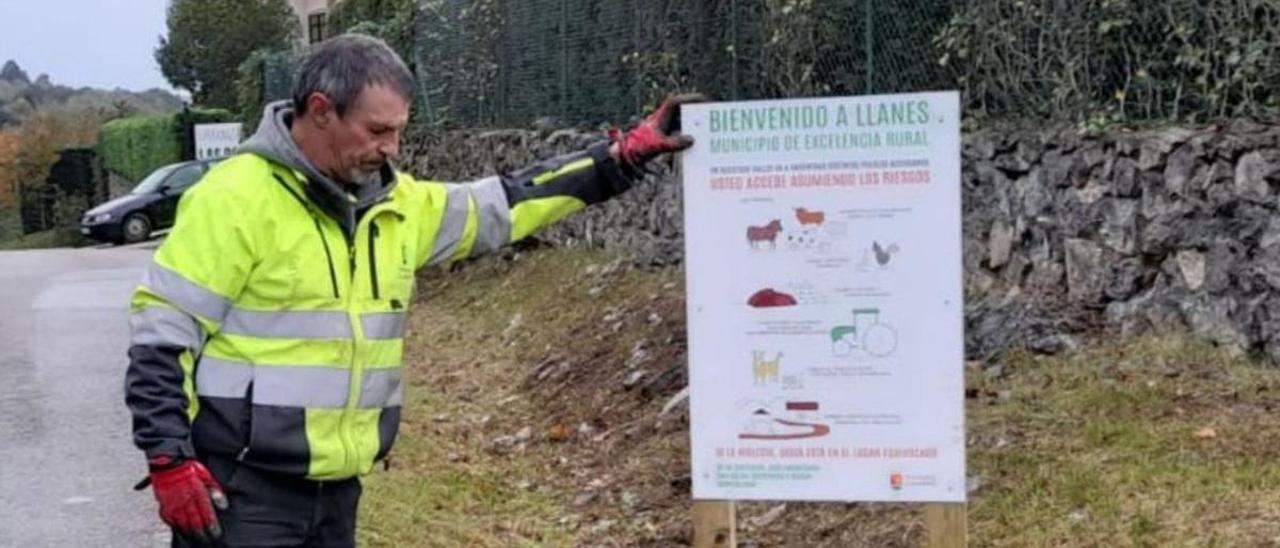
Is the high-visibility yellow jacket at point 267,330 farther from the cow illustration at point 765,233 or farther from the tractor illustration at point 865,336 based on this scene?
the tractor illustration at point 865,336

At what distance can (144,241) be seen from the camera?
3062 centimetres

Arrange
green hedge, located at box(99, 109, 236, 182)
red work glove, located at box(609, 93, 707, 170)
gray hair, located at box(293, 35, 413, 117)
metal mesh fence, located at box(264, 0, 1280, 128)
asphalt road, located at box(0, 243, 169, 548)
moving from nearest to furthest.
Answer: gray hair, located at box(293, 35, 413, 117) < red work glove, located at box(609, 93, 707, 170) < asphalt road, located at box(0, 243, 169, 548) < metal mesh fence, located at box(264, 0, 1280, 128) < green hedge, located at box(99, 109, 236, 182)

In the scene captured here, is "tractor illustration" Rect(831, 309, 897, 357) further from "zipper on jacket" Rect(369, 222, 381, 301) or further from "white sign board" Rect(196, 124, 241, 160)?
→ "white sign board" Rect(196, 124, 241, 160)

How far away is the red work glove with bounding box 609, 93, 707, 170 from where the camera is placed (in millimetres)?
4500

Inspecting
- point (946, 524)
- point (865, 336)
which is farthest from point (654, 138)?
point (946, 524)

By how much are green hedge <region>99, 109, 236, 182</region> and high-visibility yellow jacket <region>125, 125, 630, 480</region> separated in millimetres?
31772

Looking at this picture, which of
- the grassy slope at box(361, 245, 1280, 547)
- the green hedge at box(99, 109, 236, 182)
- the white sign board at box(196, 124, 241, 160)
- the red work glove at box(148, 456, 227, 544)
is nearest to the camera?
the red work glove at box(148, 456, 227, 544)

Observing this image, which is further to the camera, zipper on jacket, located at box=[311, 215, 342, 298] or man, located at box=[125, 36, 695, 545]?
zipper on jacket, located at box=[311, 215, 342, 298]

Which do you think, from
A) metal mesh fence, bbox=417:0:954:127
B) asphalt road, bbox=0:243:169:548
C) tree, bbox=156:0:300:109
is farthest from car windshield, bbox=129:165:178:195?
metal mesh fence, bbox=417:0:954:127

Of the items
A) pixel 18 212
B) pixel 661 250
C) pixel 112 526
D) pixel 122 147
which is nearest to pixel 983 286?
pixel 661 250

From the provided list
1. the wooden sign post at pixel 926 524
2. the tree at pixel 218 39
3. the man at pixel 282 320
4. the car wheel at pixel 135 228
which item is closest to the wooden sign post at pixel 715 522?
the wooden sign post at pixel 926 524

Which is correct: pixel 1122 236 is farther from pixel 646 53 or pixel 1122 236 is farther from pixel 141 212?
pixel 141 212

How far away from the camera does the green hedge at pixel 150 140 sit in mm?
36812

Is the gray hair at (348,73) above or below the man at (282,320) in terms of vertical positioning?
above
